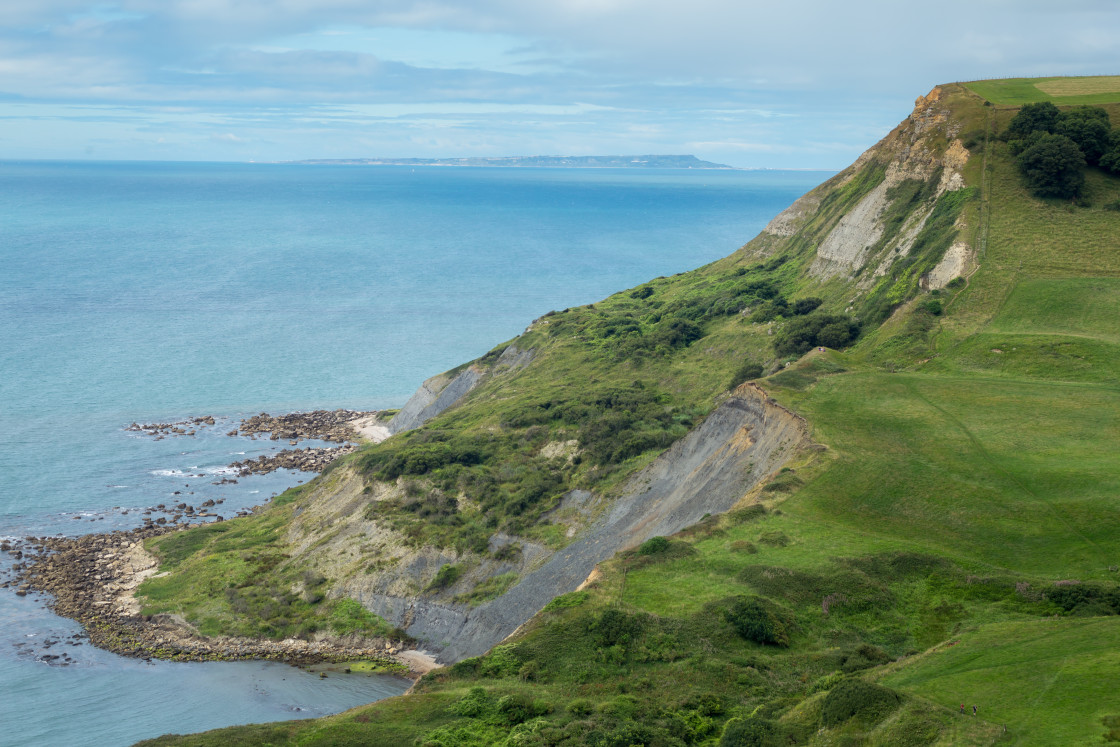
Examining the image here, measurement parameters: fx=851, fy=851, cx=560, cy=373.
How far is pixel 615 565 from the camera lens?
37.3m

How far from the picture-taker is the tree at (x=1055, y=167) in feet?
221

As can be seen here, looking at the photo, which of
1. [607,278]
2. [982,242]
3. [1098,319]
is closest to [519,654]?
[1098,319]

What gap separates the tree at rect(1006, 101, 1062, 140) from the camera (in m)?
71.1

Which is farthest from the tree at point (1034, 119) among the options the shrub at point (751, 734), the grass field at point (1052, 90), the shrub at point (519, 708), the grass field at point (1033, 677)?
the shrub at point (519, 708)

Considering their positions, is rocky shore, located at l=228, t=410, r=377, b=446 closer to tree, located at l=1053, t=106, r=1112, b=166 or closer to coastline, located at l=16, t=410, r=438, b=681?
coastline, located at l=16, t=410, r=438, b=681

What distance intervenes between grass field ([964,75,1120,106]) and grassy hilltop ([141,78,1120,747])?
51cm

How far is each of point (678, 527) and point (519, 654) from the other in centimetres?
1746

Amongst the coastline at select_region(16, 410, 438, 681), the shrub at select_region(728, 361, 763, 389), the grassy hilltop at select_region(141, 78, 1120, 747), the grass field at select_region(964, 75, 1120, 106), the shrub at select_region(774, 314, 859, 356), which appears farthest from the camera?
the grass field at select_region(964, 75, 1120, 106)

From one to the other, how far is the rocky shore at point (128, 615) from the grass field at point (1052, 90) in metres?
70.2

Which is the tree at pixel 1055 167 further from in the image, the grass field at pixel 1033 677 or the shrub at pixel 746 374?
the grass field at pixel 1033 677

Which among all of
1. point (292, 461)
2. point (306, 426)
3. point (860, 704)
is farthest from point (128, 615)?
point (860, 704)

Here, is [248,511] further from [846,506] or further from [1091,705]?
[1091,705]

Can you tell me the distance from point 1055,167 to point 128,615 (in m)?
75.8

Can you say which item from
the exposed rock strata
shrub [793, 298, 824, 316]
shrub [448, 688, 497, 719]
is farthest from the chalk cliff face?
shrub [448, 688, 497, 719]
